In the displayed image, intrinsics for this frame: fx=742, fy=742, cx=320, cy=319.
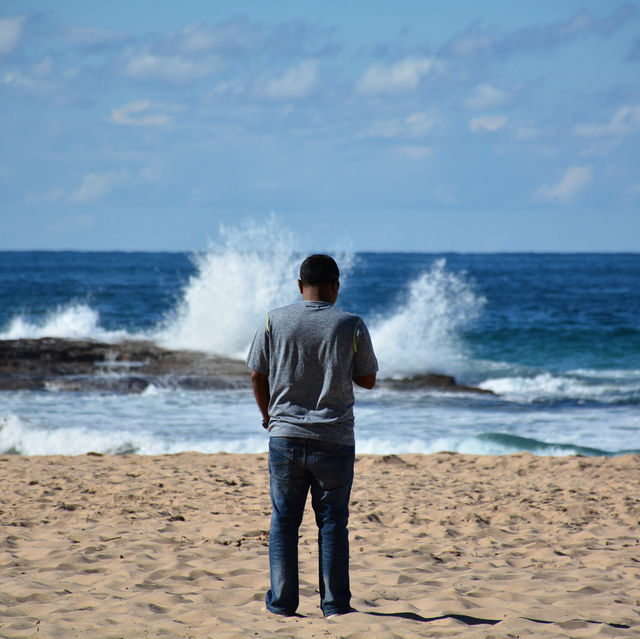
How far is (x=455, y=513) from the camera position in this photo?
19.9ft

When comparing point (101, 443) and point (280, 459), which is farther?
point (101, 443)

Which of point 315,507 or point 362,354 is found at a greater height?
point 362,354

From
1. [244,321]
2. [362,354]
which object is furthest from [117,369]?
[362,354]

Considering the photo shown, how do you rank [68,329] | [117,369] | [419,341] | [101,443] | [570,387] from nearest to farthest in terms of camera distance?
[101,443], [570,387], [117,369], [419,341], [68,329]

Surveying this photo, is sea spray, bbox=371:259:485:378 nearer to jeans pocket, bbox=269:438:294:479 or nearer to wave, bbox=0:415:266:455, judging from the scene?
wave, bbox=0:415:266:455

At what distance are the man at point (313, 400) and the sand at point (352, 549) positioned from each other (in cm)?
48

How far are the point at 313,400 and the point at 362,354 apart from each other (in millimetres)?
303

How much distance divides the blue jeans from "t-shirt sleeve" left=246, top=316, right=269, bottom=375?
332 mm

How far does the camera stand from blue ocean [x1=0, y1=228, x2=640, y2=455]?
9984 millimetres

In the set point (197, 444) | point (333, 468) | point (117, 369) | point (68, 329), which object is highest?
point (333, 468)

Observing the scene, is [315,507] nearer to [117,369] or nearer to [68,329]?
[117,369]

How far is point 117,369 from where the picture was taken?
16219mm

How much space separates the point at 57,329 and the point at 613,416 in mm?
16445

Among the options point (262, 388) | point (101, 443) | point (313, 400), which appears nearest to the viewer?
point (313, 400)
